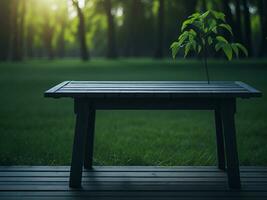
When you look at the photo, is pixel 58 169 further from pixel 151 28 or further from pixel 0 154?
pixel 151 28

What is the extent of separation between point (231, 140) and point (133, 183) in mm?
886

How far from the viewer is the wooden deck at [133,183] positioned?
12.7ft

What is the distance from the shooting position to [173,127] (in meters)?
8.23

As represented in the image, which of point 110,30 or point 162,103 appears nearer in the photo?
point 162,103

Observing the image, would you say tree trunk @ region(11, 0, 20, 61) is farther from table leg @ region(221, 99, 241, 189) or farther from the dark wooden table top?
table leg @ region(221, 99, 241, 189)

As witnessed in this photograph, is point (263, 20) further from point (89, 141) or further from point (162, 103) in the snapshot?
point (162, 103)

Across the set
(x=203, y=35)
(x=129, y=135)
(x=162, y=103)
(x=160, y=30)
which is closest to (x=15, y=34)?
(x=160, y=30)

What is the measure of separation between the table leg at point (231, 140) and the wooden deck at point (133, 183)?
0.10 meters

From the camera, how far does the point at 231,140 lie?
403cm

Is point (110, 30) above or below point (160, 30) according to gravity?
above

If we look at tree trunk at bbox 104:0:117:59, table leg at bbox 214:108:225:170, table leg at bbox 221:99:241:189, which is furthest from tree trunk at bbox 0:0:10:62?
table leg at bbox 221:99:241:189

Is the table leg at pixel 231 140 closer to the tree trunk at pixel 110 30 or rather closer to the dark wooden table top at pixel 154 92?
the dark wooden table top at pixel 154 92

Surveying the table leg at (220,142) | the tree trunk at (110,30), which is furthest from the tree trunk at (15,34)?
the table leg at (220,142)

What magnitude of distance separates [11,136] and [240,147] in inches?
127
